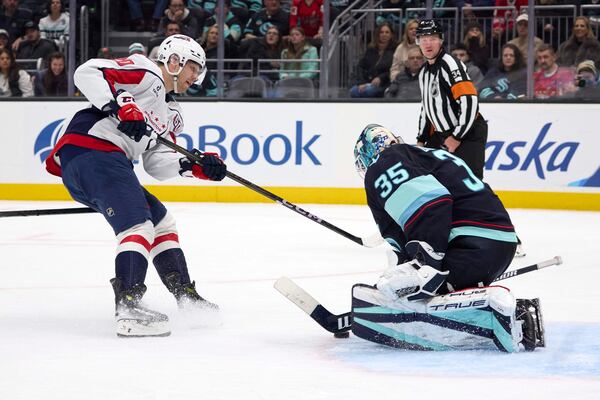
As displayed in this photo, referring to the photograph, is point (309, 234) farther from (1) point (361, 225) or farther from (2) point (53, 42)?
(2) point (53, 42)

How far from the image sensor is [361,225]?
729 cm

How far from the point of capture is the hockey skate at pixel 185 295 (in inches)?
149

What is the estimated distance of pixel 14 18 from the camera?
9.89 m

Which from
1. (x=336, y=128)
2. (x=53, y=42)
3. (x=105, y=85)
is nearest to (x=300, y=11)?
(x=336, y=128)

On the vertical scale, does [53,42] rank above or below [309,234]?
above

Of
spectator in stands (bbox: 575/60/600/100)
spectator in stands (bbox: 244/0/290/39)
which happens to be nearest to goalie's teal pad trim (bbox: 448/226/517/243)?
spectator in stands (bbox: 575/60/600/100)

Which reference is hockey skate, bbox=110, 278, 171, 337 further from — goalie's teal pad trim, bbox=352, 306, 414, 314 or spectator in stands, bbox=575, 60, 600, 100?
spectator in stands, bbox=575, 60, 600, 100

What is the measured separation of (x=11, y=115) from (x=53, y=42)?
0.80 m

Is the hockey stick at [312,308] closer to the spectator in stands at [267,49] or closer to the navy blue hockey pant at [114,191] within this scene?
the navy blue hockey pant at [114,191]

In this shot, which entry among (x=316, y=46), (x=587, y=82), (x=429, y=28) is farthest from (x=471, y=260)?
(x=316, y=46)

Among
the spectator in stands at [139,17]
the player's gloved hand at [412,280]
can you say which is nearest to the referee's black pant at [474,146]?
the player's gloved hand at [412,280]

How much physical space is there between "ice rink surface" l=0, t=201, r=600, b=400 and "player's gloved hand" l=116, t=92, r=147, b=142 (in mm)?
655

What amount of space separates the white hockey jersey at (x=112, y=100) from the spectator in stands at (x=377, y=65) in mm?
5204

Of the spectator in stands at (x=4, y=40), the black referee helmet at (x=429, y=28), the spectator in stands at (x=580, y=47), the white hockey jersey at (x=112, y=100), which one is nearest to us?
the white hockey jersey at (x=112, y=100)
